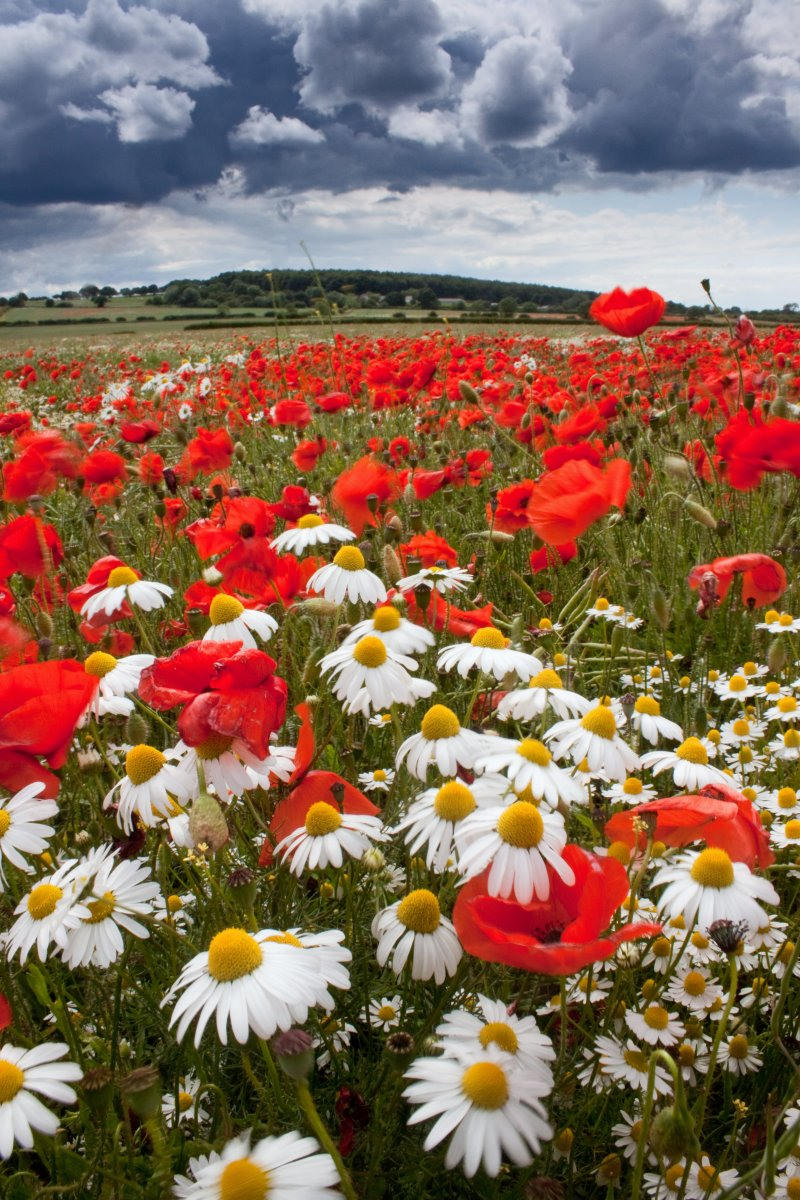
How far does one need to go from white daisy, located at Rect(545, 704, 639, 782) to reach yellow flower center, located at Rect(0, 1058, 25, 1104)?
97cm

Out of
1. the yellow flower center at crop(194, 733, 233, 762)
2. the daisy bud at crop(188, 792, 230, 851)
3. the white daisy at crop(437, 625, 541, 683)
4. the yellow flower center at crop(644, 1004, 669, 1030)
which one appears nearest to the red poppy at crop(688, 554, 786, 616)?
the white daisy at crop(437, 625, 541, 683)

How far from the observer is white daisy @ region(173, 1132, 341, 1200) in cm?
91

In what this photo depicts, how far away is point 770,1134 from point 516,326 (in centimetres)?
2061

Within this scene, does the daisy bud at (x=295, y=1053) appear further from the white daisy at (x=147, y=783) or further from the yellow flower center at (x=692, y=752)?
the yellow flower center at (x=692, y=752)

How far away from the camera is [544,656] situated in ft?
8.20

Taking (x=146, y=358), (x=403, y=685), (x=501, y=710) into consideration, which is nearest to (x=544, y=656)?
(x=501, y=710)

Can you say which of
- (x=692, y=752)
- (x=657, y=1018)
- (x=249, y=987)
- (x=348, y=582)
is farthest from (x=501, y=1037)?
(x=348, y=582)

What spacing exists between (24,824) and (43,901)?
131 mm

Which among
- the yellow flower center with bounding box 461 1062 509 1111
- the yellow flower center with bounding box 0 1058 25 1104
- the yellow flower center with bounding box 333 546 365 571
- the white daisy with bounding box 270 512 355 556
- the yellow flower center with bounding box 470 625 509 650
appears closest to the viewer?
the yellow flower center with bounding box 461 1062 509 1111

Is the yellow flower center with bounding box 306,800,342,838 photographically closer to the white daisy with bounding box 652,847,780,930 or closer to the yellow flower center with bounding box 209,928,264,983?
the yellow flower center with bounding box 209,928,264,983

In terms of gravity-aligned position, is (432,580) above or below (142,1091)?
above

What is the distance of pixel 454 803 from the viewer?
1386 mm

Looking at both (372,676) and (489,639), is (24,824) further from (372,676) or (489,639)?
(489,639)

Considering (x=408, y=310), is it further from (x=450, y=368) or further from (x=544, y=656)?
(x=544, y=656)
